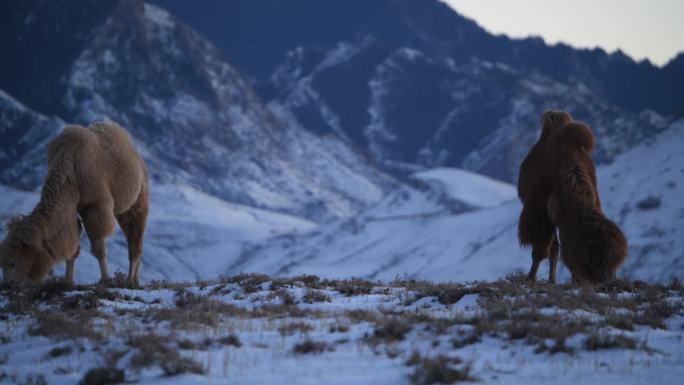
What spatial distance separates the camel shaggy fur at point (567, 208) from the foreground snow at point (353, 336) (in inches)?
22.3

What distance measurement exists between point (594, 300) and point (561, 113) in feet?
20.1

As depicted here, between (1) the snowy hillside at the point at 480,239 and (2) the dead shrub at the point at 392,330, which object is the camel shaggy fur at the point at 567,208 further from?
(1) the snowy hillside at the point at 480,239

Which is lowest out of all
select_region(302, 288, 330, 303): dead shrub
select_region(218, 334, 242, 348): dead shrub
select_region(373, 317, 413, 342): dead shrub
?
select_region(218, 334, 242, 348): dead shrub

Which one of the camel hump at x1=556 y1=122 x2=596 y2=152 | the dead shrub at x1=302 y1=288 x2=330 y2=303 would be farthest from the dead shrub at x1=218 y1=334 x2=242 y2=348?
the camel hump at x1=556 y1=122 x2=596 y2=152

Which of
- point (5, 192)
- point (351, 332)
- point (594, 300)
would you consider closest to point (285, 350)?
point (351, 332)

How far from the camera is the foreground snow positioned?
9273 mm

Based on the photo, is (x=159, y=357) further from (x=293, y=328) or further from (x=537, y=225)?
(x=537, y=225)

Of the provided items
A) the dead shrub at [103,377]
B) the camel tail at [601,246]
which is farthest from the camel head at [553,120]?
the dead shrub at [103,377]

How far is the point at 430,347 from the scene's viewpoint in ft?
33.2

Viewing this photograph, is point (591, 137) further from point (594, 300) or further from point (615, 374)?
point (615, 374)

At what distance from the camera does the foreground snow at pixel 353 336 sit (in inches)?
365

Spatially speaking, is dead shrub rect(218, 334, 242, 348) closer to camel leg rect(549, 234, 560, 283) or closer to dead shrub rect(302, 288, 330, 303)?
dead shrub rect(302, 288, 330, 303)

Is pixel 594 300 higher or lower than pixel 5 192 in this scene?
lower

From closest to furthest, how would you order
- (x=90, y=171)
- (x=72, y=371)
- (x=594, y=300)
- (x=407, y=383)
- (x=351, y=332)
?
1. (x=407, y=383)
2. (x=72, y=371)
3. (x=351, y=332)
4. (x=594, y=300)
5. (x=90, y=171)
